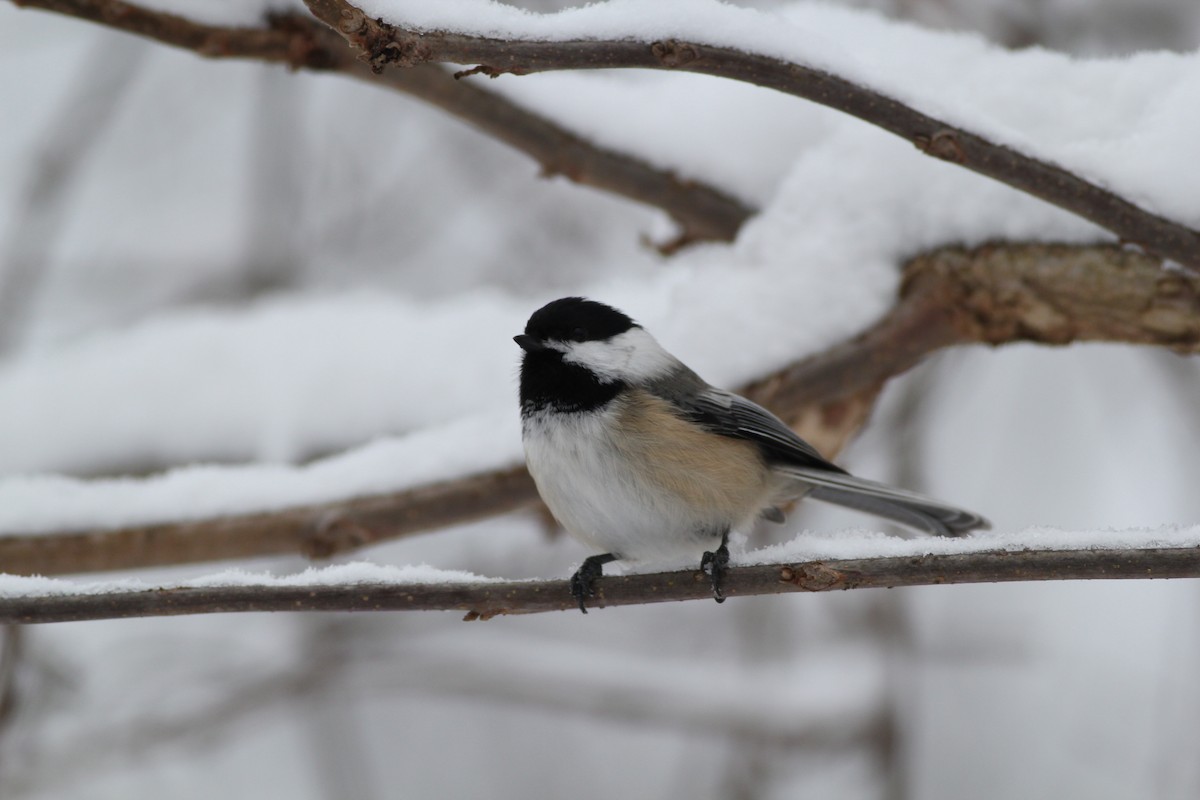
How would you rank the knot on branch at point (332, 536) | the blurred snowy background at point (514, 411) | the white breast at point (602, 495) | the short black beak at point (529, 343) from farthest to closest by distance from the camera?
the blurred snowy background at point (514, 411), the knot on branch at point (332, 536), the short black beak at point (529, 343), the white breast at point (602, 495)

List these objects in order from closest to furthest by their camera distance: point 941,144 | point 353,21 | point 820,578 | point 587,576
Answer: point 353,21
point 820,578
point 941,144
point 587,576

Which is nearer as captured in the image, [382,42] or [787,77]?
[382,42]

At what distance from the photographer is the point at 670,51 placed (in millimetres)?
1408

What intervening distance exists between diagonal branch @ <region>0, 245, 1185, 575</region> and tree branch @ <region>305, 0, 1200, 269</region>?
41 cm

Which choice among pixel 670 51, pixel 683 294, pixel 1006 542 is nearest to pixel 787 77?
pixel 670 51

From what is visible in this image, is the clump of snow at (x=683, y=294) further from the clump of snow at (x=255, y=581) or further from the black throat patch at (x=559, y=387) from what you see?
the clump of snow at (x=255, y=581)

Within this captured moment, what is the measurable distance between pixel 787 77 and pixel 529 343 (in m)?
0.83

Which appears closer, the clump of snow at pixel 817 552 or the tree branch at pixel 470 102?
the clump of snow at pixel 817 552

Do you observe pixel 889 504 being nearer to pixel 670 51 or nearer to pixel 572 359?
pixel 572 359

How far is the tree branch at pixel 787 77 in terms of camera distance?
1276 millimetres

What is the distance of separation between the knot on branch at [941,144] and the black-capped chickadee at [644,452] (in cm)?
69

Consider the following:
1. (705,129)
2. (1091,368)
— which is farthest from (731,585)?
(1091,368)

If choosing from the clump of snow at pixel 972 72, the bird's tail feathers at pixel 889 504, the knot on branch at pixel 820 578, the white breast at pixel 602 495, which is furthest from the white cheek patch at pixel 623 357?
the knot on branch at pixel 820 578

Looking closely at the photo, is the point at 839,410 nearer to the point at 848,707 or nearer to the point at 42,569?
the point at 848,707
